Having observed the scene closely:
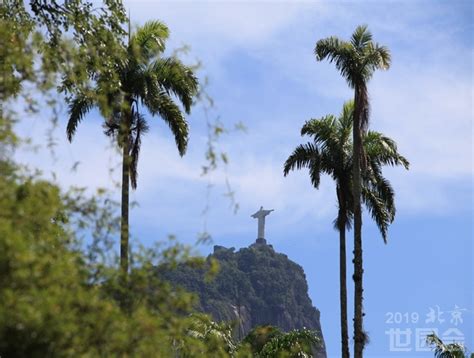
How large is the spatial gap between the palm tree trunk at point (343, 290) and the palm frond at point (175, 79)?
9.73m

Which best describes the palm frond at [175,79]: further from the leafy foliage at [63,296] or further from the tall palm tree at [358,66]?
the leafy foliage at [63,296]

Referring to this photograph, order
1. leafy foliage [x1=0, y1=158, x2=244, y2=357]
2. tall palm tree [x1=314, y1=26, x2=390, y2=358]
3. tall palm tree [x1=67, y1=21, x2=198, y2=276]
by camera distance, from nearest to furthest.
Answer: leafy foliage [x1=0, y1=158, x2=244, y2=357] → tall palm tree [x1=67, y1=21, x2=198, y2=276] → tall palm tree [x1=314, y1=26, x2=390, y2=358]

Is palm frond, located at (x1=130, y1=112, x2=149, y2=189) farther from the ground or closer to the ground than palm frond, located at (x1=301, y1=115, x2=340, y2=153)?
closer to the ground

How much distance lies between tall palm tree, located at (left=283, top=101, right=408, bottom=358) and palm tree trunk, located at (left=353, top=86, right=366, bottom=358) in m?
2.41

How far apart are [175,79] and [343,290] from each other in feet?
36.4

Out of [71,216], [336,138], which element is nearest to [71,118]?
[336,138]

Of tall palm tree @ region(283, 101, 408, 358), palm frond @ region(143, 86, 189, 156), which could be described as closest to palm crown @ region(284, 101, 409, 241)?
tall palm tree @ region(283, 101, 408, 358)

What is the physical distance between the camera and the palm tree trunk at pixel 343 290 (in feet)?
106

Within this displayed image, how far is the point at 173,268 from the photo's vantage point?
10.2m

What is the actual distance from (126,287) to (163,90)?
17.6m

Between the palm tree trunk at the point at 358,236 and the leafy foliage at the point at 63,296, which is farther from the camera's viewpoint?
the palm tree trunk at the point at 358,236

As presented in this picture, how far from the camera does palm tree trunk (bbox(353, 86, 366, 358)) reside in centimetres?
2894

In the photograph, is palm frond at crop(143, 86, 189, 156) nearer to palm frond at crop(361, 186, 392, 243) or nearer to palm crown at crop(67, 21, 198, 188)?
palm crown at crop(67, 21, 198, 188)

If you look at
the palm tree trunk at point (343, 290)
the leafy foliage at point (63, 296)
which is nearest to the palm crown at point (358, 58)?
the palm tree trunk at point (343, 290)
